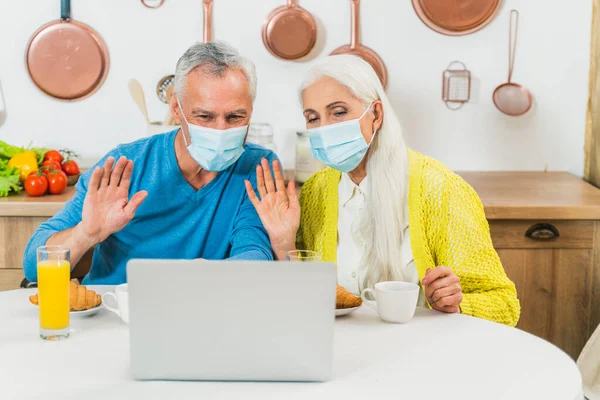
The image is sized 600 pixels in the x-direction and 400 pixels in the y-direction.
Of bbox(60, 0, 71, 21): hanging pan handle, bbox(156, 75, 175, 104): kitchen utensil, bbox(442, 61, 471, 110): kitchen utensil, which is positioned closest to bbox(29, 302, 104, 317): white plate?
bbox(156, 75, 175, 104): kitchen utensil

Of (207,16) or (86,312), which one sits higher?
(207,16)

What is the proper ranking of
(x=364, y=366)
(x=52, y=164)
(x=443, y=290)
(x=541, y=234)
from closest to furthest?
1. (x=364, y=366)
2. (x=443, y=290)
3. (x=541, y=234)
4. (x=52, y=164)

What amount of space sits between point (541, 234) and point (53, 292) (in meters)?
1.70

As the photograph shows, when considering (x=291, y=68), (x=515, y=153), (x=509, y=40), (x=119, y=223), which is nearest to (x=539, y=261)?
(x=515, y=153)

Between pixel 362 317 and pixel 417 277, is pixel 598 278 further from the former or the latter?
pixel 362 317

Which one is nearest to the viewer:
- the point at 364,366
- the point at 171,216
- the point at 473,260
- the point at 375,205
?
the point at 364,366

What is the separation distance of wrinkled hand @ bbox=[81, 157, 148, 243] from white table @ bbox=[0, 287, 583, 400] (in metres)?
0.33

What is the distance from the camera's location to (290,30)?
3076mm

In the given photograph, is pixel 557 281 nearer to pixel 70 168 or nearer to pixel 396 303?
pixel 396 303

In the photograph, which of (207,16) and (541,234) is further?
(207,16)

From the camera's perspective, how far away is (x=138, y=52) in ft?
10.2

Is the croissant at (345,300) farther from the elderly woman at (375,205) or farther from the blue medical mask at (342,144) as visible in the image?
the blue medical mask at (342,144)

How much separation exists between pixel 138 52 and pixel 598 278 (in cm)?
185

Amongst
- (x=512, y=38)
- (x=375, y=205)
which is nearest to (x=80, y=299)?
(x=375, y=205)
